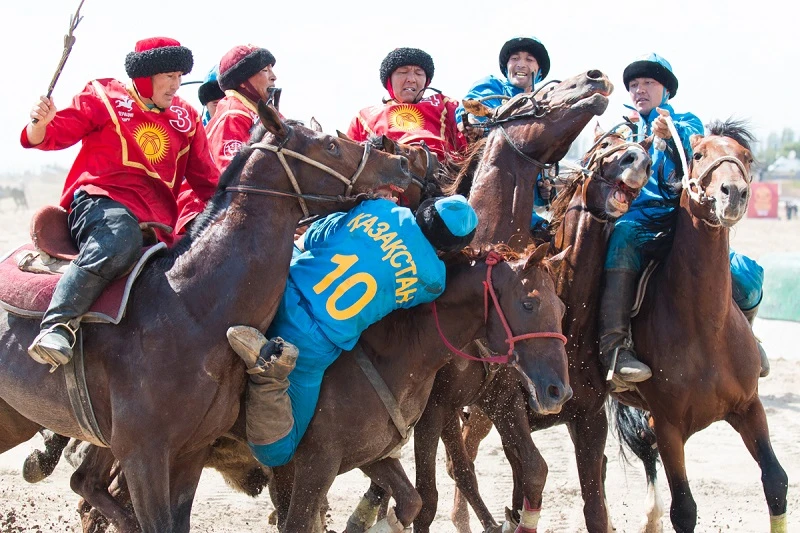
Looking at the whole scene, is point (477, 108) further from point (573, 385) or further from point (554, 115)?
point (573, 385)

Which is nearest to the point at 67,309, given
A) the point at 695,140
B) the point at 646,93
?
the point at 695,140

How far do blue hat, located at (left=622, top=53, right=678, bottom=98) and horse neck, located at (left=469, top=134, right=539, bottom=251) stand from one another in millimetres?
1365

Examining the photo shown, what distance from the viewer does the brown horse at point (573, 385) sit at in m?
5.90

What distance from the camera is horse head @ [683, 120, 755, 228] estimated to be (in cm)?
545

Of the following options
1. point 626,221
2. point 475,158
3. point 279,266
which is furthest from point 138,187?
point 626,221

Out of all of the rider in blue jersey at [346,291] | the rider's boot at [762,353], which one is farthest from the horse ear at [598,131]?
the rider in blue jersey at [346,291]

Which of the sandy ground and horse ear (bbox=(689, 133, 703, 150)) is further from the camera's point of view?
the sandy ground

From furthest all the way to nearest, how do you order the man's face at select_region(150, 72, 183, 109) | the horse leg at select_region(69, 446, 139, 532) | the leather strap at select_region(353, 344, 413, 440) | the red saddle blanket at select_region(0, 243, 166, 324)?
1. the horse leg at select_region(69, 446, 139, 532)
2. the man's face at select_region(150, 72, 183, 109)
3. the leather strap at select_region(353, 344, 413, 440)
4. the red saddle blanket at select_region(0, 243, 166, 324)

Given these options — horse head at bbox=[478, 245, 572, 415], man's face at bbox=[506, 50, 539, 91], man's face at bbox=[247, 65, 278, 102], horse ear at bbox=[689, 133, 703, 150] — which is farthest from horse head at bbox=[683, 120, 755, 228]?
man's face at bbox=[247, 65, 278, 102]

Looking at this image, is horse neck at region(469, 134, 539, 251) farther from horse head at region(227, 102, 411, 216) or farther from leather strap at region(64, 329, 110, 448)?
leather strap at region(64, 329, 110, 448)

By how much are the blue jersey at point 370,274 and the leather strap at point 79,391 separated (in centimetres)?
106

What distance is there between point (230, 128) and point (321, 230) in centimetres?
104

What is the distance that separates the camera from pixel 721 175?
5574 millimetres

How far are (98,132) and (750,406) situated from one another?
3802mm
